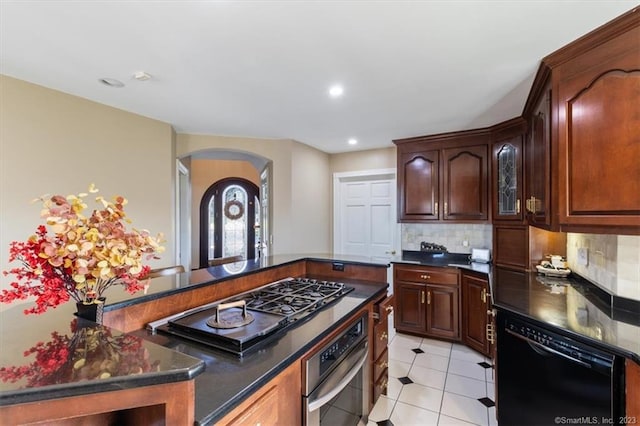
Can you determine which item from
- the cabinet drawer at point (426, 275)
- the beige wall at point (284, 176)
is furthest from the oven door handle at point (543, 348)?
the beige wall at point (284, 176)

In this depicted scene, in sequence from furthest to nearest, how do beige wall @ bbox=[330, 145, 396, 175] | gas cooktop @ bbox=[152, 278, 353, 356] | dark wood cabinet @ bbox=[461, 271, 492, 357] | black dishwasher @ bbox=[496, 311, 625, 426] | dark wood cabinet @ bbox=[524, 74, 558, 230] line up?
1. beige wall @ bbox=[330, 145, 396, 175]
2. dark wood cabinet @ bbox=[461, 271, 492, 357]
3. dark wood cabinet @ bbox=[524, 74, 558, 230]
4. black dishwasher @ bbox=[496, 311, 625, 426]
5. gas cooktop @ bbox=[152, 278, 353, 356]

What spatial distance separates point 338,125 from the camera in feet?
10.9

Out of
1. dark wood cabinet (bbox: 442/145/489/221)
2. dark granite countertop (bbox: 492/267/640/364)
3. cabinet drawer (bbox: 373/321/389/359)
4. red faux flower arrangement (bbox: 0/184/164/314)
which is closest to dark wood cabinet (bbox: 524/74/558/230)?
dark granite countertop (bbox: 492/267/640/364)

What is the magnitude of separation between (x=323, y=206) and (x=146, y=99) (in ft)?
9.14

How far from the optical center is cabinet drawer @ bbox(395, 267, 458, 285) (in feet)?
10.7

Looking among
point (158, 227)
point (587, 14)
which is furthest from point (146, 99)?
point (587, 14)

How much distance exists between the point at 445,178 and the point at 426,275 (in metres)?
1.19

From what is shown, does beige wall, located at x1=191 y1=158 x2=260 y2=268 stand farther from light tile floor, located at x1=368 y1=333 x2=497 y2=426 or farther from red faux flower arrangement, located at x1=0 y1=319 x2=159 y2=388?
red faux flower arrangement, located at x1=0 y1=319 x2=159 y2=388

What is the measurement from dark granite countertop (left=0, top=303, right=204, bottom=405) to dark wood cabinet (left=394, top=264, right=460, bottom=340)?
307cm

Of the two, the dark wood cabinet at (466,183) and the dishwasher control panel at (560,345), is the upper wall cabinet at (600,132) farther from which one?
the dark wood cabinet at (466,183)

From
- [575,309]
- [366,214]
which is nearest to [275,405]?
[575,309]

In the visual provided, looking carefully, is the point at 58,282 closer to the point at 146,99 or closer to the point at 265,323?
the point at 265,323

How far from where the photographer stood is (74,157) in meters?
2.54

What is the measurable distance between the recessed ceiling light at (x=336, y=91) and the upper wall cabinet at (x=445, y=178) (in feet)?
5.49
